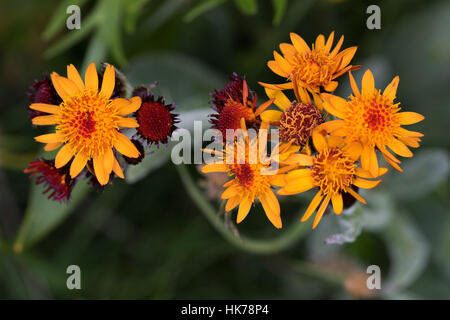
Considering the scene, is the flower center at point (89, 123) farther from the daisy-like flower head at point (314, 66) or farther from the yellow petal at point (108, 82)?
the daisy-like flower head at point (314, 66)

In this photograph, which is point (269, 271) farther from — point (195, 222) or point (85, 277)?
point (85, 277)

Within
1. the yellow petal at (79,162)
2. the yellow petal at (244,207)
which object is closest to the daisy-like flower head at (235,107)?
the yellow petal at (244,207)

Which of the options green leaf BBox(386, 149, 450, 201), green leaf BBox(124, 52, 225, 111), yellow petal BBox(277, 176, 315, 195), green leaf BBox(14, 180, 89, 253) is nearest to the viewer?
yellow petal BBox(277, 176, 315, 195)

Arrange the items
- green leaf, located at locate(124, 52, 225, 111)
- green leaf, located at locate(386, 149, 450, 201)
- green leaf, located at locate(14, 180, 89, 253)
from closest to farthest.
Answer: green leaf, located at locate(14, 180, 89, 253) < green leaf, located at locate(386, 149, 450, 201) < green leaf, located at locate(124, 52, 225, 111)

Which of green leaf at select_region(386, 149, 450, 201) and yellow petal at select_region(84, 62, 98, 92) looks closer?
yellow petal at select_region(84, 62, 98, 92)

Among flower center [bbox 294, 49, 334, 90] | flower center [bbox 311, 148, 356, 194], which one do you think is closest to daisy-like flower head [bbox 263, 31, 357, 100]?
flower center [bbox 294, 49, 334, 90]

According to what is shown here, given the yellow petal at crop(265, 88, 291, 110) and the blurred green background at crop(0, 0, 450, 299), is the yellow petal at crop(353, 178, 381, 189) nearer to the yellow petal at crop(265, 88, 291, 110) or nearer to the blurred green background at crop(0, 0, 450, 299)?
the yellow petal at crop(265, 88, 291, 110)

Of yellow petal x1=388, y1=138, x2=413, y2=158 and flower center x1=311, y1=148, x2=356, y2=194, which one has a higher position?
yellow petal x1=388, y1=138, x2=413, y2=158
